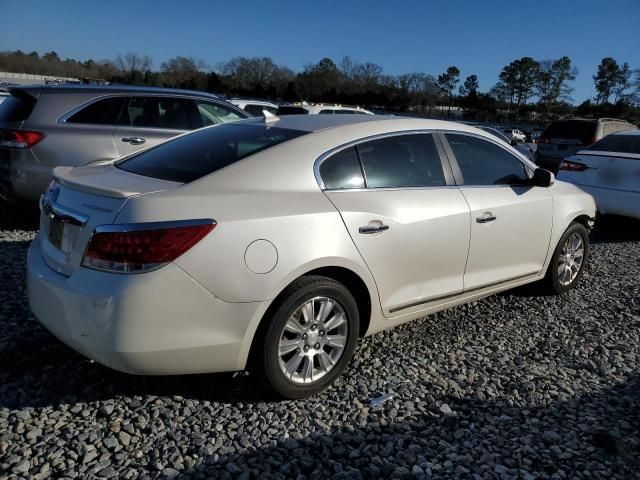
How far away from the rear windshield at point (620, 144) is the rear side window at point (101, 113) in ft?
21.8

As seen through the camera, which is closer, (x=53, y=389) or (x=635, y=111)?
(x=53, y=389)

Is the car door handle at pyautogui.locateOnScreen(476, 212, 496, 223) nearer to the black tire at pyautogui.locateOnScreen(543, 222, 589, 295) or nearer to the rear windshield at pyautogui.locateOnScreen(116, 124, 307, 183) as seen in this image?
the black tire at pyautogui.locateOnScreen(543, 222, 589, 295)

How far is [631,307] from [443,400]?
2.83 metres

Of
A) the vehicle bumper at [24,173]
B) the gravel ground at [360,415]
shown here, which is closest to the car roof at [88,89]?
the vehicle bumper at [24,173]

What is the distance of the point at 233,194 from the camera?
277 centimetres

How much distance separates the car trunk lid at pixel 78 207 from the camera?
102 inches

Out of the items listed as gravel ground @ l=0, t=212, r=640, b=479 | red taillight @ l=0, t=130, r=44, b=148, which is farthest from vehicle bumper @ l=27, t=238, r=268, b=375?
red taillight @ l=0, t=130, r=44, b=148

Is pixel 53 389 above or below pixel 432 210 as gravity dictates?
below

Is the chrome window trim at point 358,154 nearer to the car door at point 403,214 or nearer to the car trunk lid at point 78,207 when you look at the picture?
the car door at point 403,214

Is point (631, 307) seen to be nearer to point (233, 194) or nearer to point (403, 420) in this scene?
point (403, 420)

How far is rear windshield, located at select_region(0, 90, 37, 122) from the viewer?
19.4ft

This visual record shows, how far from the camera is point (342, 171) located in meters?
3.23

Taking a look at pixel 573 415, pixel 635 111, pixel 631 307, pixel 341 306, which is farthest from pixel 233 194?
pixel 635 111

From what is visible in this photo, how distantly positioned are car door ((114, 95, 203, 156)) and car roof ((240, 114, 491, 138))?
9.43ft
